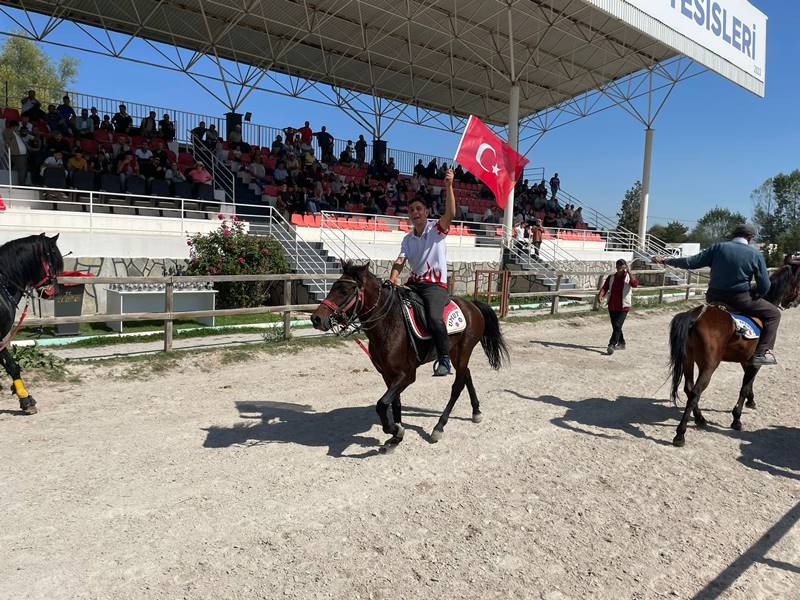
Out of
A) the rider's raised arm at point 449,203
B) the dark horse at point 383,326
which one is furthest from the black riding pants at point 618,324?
the rider's raised arm at point 449,203

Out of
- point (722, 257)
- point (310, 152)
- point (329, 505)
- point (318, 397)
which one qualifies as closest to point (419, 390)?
point (318, 397)

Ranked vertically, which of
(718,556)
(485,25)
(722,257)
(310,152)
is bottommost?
(718,556)

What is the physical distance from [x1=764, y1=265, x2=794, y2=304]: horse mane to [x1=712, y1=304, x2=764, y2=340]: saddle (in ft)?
1.82

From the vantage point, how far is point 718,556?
11.5 ft

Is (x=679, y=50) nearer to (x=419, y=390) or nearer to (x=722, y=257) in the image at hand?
(x=722, y=257)

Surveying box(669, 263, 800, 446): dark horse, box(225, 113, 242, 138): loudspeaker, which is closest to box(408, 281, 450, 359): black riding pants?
box(669, 263, 800, 446): dark horse

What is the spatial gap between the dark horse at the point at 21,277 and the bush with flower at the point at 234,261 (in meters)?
6.10

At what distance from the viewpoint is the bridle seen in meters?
4.75

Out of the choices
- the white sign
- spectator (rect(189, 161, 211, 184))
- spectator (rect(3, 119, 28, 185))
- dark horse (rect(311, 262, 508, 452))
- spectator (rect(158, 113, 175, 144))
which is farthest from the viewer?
the white sign

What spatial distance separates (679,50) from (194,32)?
66.2 feet

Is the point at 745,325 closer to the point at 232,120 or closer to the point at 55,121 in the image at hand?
the point at 55,121

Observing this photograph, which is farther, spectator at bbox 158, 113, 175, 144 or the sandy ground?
spectator at bbox 158, 113, 175, 144

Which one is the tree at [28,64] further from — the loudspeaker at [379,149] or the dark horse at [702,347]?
the dark horse at [702,347]

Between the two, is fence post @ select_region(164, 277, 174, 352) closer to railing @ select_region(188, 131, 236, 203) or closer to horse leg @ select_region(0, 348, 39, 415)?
horse leg @ select_region(0, 348, 39, 415)
